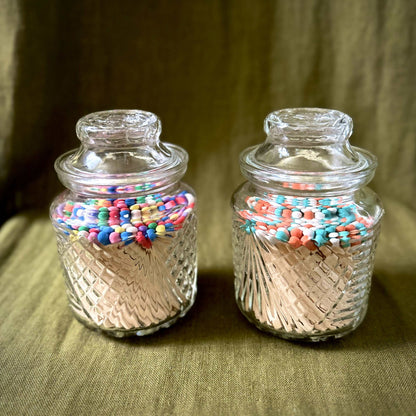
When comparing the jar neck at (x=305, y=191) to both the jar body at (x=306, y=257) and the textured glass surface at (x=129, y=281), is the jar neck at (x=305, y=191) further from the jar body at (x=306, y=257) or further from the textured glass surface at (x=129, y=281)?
the textured glass surface at (x=129, y=281)

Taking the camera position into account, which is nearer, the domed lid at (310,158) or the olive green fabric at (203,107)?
the domed lid at (310,158)

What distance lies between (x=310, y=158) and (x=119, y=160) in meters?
0.35

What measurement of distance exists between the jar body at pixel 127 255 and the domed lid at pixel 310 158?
0.57 ft

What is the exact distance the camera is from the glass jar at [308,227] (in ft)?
2.70

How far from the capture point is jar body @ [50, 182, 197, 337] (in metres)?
0.85

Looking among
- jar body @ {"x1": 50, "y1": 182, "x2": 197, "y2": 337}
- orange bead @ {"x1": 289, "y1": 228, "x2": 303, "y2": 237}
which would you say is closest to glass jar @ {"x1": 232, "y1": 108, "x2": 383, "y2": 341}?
orange bead @ {"x1": 289, "y1": 228, "x2": 303, "y2": 237}

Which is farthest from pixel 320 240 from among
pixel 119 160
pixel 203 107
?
pixel 203 107

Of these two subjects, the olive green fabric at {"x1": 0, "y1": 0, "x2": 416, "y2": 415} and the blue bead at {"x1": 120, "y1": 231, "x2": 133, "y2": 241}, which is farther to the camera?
the olive green fabric at {"x1": 0, "y1": 0, "x2": 416, "y2": 415}

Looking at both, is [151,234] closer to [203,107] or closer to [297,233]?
[297,233]

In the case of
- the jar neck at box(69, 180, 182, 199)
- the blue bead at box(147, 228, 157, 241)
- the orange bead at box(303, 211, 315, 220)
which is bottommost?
the blue bead at box(147, 228, 157, 241)

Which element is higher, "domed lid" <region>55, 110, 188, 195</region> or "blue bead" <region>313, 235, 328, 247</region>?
"domed lid" <region>55, 110, 188, 195</region>

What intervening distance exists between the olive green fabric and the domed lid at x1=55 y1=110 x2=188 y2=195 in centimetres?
30

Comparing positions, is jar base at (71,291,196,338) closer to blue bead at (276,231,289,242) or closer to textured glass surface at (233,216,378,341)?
textured glass surface at (233,216,378,341)

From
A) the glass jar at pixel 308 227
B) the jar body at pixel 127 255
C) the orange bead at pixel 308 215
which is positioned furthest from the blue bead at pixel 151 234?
the orange bead at pixel 308 215
